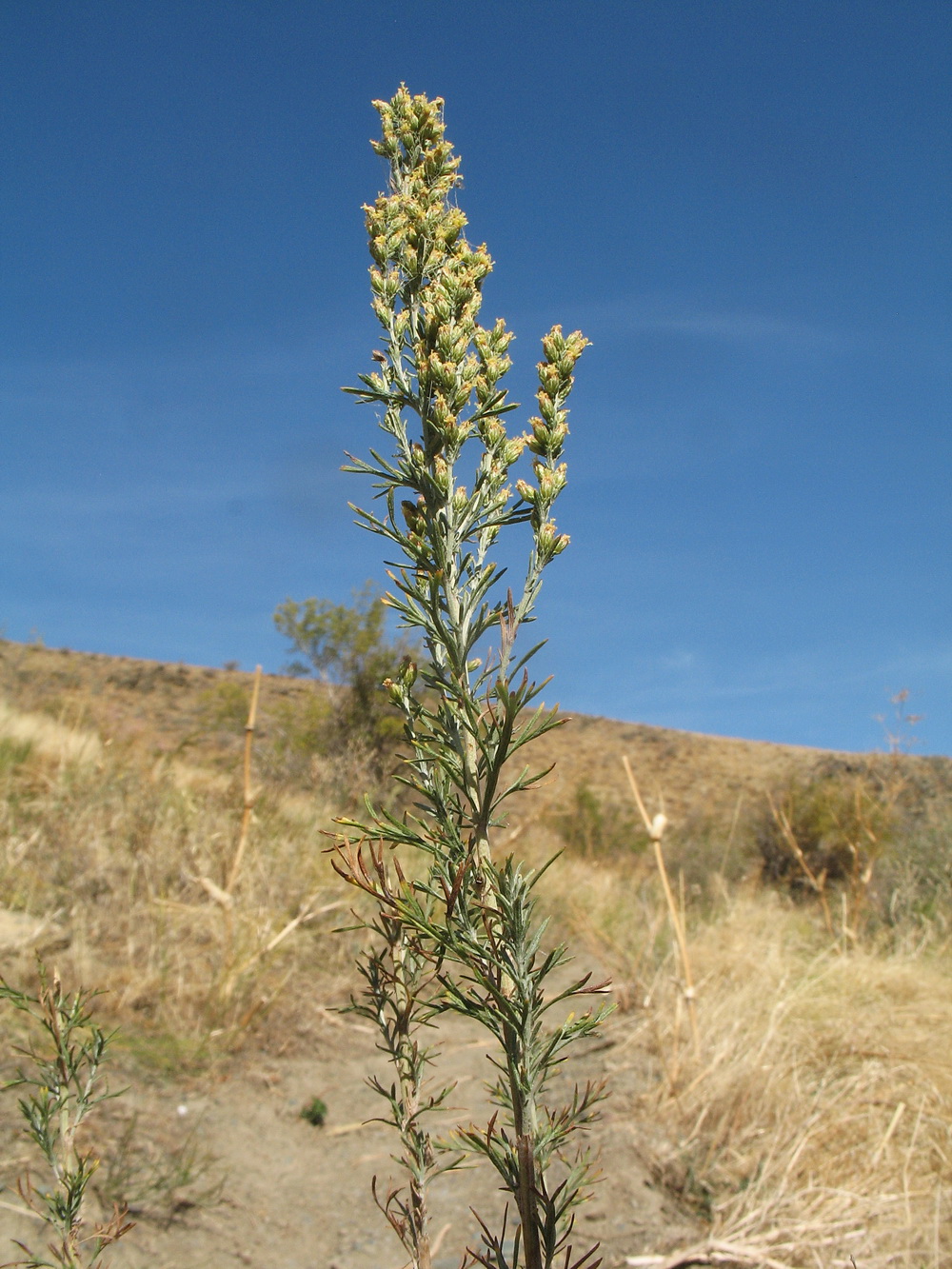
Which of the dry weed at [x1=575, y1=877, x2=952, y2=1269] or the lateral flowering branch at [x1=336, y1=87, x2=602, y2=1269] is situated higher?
the lateral flowering branch at [x1=336, y1=87, x2=602, y2=1269]

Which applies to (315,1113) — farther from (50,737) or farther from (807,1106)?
(50,737)

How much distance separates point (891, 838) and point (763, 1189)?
29.1ft

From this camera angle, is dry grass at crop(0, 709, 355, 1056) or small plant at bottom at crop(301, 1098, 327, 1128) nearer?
small plant at bottom at crop(301, 1098, 327, 1128)

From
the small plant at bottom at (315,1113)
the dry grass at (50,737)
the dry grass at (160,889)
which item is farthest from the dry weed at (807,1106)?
Result: the dry grass at (50,737)

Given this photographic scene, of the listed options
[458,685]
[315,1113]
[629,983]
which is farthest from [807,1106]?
[458,685]

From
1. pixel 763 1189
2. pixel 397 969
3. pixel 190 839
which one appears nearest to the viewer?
pixel 397 969

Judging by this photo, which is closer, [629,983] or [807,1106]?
[807,1106]

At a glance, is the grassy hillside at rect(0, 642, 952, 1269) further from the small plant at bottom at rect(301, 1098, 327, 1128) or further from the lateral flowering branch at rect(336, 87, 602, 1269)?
the lateral flowering branch at rect(336, 87, 602, 1269)

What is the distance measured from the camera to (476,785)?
3.76 ft

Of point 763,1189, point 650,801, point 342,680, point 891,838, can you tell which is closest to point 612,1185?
point 763,1189

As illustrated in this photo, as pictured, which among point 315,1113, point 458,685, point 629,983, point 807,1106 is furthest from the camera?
point 629,983

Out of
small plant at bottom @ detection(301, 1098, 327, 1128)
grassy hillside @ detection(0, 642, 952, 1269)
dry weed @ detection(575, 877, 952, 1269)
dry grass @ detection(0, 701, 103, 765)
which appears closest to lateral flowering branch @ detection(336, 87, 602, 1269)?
grassy hillside @ detection(0, 642, 952, 1269)

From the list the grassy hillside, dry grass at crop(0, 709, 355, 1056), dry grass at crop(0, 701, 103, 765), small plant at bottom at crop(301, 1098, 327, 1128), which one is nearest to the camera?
the grassy hillside

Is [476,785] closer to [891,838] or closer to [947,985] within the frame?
[947,985]
